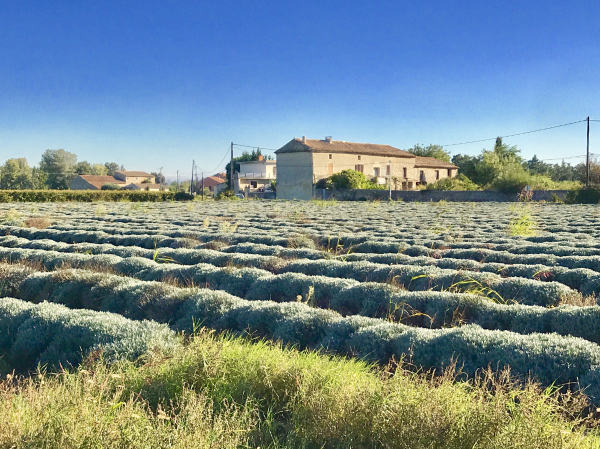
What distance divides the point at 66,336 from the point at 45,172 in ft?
422

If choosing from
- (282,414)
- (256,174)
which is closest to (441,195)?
(282,414)

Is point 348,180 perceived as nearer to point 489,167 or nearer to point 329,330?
point 489,167

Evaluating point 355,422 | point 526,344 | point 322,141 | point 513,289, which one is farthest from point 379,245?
point 322,141

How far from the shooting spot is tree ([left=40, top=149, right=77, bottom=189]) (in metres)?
121

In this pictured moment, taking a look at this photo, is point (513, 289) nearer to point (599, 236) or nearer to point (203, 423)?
point (203, 423)

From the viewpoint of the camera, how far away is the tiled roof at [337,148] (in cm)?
7250

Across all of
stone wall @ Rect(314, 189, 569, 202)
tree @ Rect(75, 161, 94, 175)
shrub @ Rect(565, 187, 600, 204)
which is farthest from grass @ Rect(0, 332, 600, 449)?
tree @ Rect(75, 161, 94, 175)

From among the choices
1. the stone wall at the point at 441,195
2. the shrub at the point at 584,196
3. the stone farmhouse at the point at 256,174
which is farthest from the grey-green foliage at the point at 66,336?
the stone farmhouse at the point at 256,174

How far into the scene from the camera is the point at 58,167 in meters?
124

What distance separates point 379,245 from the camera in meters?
14.9

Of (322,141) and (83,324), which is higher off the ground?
(322,141)

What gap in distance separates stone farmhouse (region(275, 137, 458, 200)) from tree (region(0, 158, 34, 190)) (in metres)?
70.3

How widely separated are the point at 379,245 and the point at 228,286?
6072mm

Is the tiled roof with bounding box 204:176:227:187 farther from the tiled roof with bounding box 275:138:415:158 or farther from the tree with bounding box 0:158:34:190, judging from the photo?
the tiled roof with bounding box 275:138:415:158
